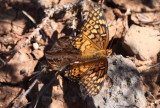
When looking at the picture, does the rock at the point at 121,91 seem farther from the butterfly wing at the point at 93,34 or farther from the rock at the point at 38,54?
the rock at the point at 38,54

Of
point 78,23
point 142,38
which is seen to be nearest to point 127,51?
point 142,38

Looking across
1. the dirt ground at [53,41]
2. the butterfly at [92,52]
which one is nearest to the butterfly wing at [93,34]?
the butterfly at [92,52]

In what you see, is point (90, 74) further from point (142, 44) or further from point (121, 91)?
point (142, 44)

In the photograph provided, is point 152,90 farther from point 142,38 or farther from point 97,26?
point 97,26

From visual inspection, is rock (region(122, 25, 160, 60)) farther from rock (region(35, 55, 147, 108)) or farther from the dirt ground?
rock (region(35, 55, 147, 108))

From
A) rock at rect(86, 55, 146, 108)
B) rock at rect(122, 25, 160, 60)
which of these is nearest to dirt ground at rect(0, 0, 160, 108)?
rock at rect(122, 25, 160, 60)
